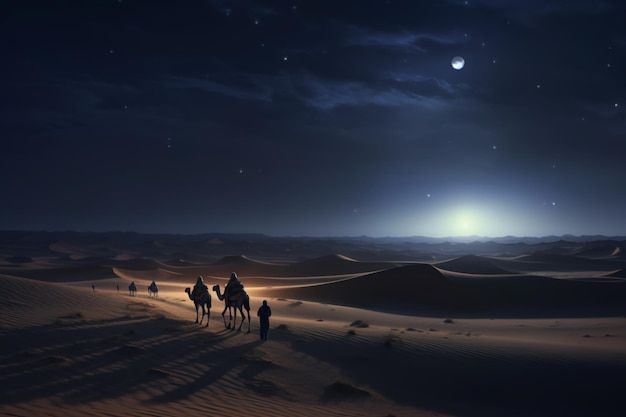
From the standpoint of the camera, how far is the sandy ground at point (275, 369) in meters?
9.32

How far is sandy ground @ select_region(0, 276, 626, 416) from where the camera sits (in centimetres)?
932

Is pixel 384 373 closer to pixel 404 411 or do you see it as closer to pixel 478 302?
pixel 404 411

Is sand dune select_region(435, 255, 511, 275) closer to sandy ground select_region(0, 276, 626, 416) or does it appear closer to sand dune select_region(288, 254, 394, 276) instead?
sand dune select_region(288, 254, 394, 276)

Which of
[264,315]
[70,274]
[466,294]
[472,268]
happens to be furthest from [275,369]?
[472,268]

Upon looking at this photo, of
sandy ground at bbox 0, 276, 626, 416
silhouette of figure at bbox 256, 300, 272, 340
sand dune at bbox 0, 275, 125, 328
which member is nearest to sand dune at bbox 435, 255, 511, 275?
sandy ground at bbox 0, 276, 626, 416

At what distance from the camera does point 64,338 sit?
41.6 ft

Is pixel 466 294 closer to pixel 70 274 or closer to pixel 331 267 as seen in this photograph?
pixel 331 267

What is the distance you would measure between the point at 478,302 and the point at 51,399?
29225 mm

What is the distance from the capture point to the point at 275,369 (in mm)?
12195

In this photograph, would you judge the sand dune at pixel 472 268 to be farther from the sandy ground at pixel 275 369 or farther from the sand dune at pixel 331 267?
the sandy ground at pixel 275 369

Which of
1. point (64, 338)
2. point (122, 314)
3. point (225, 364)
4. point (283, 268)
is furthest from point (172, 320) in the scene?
point (283, 268)

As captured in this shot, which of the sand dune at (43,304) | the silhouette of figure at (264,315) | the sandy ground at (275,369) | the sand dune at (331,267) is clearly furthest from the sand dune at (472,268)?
the sand dune at (43,304)

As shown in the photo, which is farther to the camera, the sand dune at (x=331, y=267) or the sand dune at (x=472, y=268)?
the sand dune at (x=331, y=267)

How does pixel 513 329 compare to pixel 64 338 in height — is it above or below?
below
